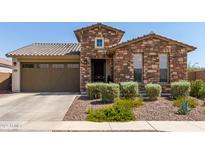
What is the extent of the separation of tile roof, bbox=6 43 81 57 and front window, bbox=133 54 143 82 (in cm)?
513

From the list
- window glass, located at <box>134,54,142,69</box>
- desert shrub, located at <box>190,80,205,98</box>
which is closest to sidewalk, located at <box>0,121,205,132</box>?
desert shrub, located at <box>190,80,205,98</box>

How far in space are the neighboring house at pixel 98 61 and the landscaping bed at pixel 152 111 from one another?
2947mm

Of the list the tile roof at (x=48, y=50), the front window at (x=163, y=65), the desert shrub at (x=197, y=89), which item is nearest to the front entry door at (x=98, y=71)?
the tile roof at (x=48, y=50)

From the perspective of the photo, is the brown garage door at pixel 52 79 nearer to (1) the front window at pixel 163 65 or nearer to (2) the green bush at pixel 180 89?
(1) the front window at pixel 163 65

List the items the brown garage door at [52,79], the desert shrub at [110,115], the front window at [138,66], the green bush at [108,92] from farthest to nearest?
the brown garage door at [52,79]
the front window at [138,66]
the green bush at [108,92]
the desert shrub at [110,115]

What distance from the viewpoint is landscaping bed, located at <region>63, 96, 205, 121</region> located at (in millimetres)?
9930

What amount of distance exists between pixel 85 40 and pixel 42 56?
357 cm

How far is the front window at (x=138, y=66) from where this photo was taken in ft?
50.9

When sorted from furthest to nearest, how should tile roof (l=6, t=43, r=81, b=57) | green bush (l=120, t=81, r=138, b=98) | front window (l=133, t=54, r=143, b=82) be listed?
tile roof (l=6, t=43, r=81, b=57), front window (l=133, t=54, r=143, b=82), green bush (l=120, t=81, r=138, b=98)

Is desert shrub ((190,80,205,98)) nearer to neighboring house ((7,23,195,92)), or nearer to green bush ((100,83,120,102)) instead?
neighboring house ((7,23,195,92))

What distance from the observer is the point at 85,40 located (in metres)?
17.8
